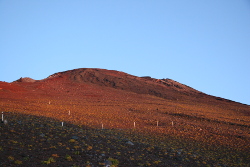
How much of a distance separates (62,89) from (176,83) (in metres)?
51.0

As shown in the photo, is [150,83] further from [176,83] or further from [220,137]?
[220,137]

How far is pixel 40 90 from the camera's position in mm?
85125

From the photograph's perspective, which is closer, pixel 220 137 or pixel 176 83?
pixel 220 137

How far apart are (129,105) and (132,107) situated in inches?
109

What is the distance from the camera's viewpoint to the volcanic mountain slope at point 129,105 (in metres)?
44.9

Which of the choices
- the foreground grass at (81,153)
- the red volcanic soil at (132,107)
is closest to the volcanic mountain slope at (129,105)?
the red volcanic soil at (132,107)

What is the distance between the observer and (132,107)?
69.3 m

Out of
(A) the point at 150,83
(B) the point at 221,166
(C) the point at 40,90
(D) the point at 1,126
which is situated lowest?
(B) the point at 221,166

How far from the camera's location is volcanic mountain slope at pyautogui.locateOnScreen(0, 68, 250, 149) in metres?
44.9

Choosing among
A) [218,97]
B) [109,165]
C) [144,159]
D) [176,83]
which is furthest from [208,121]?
[176,83]

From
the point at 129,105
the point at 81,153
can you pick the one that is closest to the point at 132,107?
the point at 129,105

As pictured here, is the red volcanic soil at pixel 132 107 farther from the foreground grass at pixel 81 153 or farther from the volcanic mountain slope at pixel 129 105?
the foreground grass at pixel 81 153

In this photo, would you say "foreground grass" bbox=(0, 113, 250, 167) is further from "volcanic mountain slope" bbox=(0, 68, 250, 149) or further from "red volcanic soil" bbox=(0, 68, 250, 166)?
"volcanic mountain slope" bbox=(0, 68, 250, 149)

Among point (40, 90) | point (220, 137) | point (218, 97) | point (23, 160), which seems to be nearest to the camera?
point (23, 160)
